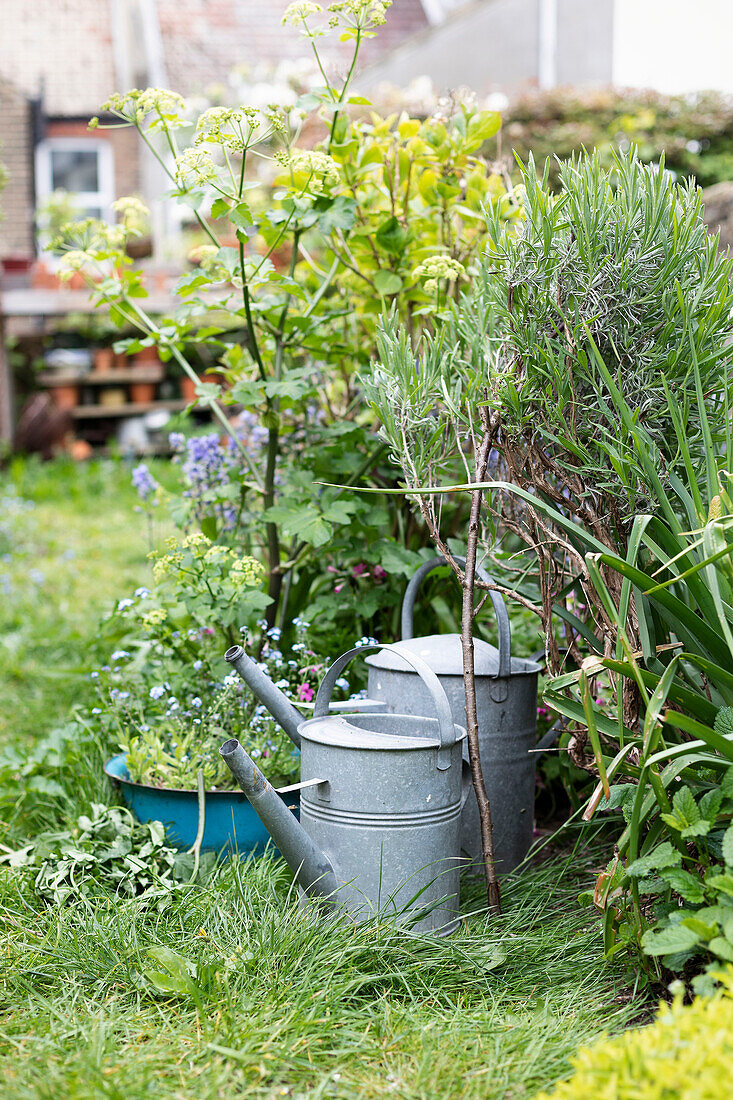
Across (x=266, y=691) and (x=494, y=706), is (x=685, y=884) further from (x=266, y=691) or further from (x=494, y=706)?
(x=266, y=691)

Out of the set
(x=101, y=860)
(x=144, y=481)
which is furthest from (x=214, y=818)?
(x=144, y=481)

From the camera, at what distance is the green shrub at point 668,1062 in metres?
1.08

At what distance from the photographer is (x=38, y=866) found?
217 cm

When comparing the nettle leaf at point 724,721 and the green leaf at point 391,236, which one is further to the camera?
the green leaf at point 391,236

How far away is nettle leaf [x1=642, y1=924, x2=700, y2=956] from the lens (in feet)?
4.47

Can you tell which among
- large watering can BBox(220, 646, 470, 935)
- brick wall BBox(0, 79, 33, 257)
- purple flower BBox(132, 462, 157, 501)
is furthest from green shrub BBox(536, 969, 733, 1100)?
brick wall BBox(0, 79, 33, 257)

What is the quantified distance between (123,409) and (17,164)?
5.34 metres

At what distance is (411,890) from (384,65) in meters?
11.5

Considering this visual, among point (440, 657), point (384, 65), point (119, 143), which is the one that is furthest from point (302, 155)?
point (119, 143)

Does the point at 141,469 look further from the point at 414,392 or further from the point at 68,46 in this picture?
the point at 68,46

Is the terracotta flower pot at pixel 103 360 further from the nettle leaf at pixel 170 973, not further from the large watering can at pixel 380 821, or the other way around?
the nettle leaf at pixel 170 973

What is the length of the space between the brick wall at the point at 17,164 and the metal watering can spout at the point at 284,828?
471 inches

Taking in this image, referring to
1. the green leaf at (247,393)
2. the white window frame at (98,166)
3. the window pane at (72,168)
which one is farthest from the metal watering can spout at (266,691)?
the window pane at (72,168)

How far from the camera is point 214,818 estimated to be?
215cm
